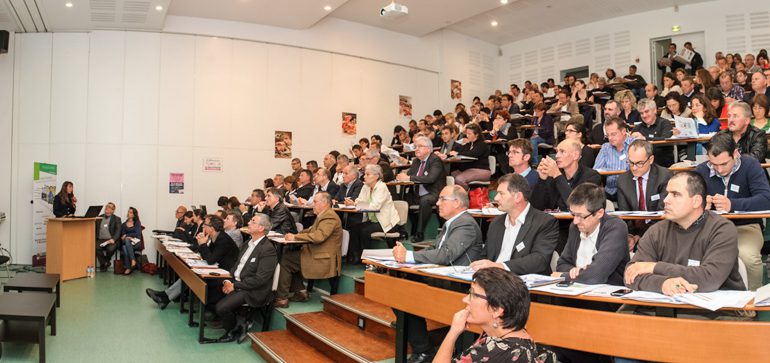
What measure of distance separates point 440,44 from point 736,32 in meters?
6.56

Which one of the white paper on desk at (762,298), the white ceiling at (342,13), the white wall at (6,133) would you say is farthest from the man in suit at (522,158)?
the white wall at (6,133)

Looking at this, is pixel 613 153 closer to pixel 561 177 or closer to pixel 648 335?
pixel 561 177

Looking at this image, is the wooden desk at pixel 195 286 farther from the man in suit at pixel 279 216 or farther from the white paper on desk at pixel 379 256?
the white paper on desk at pixel 379 256

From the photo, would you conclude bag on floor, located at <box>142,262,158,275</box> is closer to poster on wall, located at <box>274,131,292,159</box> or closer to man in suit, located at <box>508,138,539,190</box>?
poster on wall, located at <box>274,131,292,159</box>

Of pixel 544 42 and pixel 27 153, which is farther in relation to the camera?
pixel 544 42

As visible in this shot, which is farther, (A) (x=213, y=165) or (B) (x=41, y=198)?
(A) (x=213, y=165)

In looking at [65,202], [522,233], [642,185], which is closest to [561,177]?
[642,185]

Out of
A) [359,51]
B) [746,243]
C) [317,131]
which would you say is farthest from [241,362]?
[359,51]

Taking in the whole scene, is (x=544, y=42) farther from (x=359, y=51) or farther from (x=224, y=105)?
(x=224, y=105)

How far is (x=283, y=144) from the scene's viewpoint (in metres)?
11.8

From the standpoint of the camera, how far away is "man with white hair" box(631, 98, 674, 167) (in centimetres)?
604

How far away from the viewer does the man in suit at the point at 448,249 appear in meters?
3.67

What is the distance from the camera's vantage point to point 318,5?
34.0ft

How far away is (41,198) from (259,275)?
6992 mm
